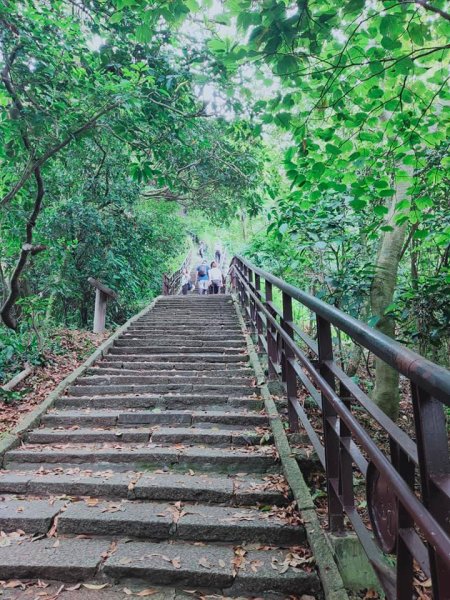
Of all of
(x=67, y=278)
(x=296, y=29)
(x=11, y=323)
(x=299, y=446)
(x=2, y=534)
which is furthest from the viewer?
(x=67, y=278)

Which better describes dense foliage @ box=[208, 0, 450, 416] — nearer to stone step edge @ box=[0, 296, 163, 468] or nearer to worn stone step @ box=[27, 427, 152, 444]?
worn stone step @ box=[27, 427, 152, 444]

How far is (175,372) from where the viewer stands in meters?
5.52

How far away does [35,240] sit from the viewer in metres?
9.15

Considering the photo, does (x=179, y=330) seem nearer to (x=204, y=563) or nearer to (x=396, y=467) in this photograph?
(x=204, y=563)

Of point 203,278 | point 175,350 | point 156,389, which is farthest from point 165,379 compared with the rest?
point 203,278

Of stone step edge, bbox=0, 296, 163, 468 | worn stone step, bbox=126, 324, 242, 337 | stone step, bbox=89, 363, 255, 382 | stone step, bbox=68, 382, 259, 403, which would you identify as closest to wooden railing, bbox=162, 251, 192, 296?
worn stone step, bbox=126, 324, 242, 337

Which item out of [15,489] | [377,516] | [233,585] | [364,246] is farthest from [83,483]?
[364,246]

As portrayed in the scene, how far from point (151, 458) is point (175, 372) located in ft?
7.23

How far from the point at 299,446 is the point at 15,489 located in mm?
2143

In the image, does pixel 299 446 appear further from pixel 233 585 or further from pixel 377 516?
pixel 377 516

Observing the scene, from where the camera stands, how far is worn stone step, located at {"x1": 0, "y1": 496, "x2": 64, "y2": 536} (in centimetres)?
257

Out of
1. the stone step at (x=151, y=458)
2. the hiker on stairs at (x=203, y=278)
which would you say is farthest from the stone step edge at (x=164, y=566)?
the hiker on stairs at (x=203, y=278)

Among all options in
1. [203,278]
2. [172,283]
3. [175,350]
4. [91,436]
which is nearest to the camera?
[91,436]

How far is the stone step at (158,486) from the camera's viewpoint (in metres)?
2.81
